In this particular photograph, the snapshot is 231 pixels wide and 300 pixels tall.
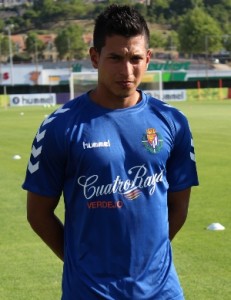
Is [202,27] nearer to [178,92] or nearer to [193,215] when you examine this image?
[178,92]

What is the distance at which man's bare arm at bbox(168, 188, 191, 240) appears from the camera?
3.88m

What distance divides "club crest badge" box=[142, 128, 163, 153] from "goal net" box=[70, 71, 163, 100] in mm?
47883

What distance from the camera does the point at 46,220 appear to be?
151 inches

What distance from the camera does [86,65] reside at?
135375 mm

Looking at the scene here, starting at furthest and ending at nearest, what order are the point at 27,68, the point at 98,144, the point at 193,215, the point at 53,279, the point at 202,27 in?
the point at 202,27 → the point at 27,68 → the point at 193,215 → the point at 53,279 → the point at 98,144

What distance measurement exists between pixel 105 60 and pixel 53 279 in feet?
15.0

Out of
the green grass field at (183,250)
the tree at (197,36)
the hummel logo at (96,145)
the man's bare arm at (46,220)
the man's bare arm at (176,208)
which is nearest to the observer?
the hummel logo at (96,145)

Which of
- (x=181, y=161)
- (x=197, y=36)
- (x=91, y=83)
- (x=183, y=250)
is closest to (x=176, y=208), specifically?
(x=181, y=161)

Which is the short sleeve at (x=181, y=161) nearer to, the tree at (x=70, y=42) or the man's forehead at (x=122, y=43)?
the man's forehead at (x=122, y=43)

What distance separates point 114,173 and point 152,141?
8.6 inches

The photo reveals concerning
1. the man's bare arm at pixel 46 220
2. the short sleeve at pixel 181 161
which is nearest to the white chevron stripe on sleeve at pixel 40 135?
the man's bare arm at pixel 46 220

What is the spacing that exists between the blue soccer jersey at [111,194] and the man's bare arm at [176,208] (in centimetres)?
27

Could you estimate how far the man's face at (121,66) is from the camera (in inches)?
139

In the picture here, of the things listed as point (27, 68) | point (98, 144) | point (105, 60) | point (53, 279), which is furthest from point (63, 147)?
point (27, 68)
